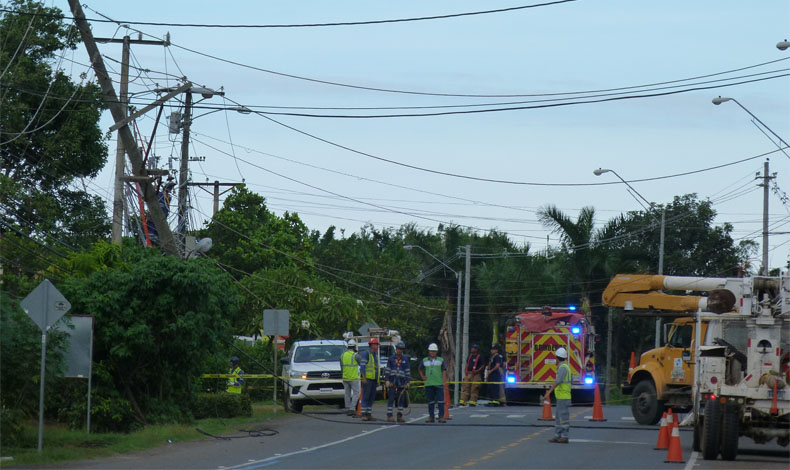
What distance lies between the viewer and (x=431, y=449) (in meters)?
18.5

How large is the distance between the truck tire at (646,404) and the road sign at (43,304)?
44.9 feet

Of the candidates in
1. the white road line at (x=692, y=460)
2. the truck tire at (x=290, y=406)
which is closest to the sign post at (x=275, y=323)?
the truck tire at (x=290, y=406)

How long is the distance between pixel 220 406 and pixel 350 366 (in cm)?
334

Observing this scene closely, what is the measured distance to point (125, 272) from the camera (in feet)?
74.4

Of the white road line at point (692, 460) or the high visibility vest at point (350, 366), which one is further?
the high visibility vest at point (350, 366)

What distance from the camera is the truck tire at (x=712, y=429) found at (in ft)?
56.9

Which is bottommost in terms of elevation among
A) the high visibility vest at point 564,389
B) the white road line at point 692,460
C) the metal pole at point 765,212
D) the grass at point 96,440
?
the grass at point 96,440

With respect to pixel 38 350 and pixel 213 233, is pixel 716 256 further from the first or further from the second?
pixel 38 350

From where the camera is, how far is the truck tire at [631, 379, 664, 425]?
24.9 m

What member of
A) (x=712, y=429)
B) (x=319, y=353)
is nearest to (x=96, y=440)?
(x=712, y=429)

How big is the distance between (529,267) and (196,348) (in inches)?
1314

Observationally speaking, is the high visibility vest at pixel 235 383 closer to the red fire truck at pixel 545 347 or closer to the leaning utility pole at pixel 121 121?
the leaning utility pole at pixel 121 121

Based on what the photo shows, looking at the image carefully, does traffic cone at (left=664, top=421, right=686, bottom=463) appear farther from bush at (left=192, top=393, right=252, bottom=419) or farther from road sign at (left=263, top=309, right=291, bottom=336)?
road sign at (left=263, top=309, right=291, bottom=336)

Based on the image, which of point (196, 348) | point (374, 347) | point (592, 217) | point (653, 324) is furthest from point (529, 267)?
point (196, 348)
